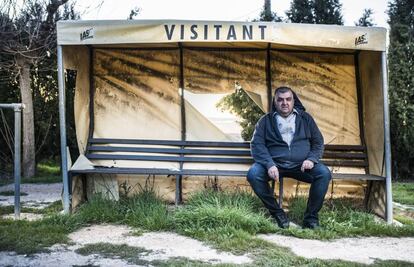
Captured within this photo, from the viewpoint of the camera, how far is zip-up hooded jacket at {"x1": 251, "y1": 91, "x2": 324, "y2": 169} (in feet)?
16.5

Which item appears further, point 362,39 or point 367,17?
point 367,17

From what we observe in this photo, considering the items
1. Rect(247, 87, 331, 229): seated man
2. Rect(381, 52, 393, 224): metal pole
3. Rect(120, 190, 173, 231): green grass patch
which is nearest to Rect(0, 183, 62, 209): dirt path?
Rect(120, 190, 173, 231): green grass patch

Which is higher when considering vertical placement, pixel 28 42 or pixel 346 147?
pixel 28 42

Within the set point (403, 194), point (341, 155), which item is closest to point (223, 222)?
point (341, 155)

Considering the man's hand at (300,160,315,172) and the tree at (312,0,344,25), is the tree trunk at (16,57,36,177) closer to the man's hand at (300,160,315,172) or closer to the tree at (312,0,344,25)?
the man's hand at (300,160,315,172)

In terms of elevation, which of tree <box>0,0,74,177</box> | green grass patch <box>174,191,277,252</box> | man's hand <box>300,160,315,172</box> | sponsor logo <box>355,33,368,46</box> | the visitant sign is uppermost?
tree <box>0,0,74,177</box>

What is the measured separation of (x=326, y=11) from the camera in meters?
11.1

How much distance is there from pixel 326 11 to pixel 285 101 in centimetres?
684

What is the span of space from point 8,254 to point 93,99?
310 cm

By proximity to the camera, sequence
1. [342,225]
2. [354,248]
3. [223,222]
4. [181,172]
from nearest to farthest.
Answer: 1. [354,248]
2. [223,222]
3. [342,225]
4. [181,172]

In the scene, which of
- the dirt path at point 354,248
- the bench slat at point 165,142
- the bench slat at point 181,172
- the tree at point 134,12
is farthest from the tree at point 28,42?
the dirt path at point 354,248

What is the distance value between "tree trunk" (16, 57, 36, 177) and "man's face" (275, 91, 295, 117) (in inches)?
231

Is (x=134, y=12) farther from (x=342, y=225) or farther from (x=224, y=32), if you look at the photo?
(x=342, y=225)

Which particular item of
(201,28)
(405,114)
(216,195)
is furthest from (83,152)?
(405,114)
